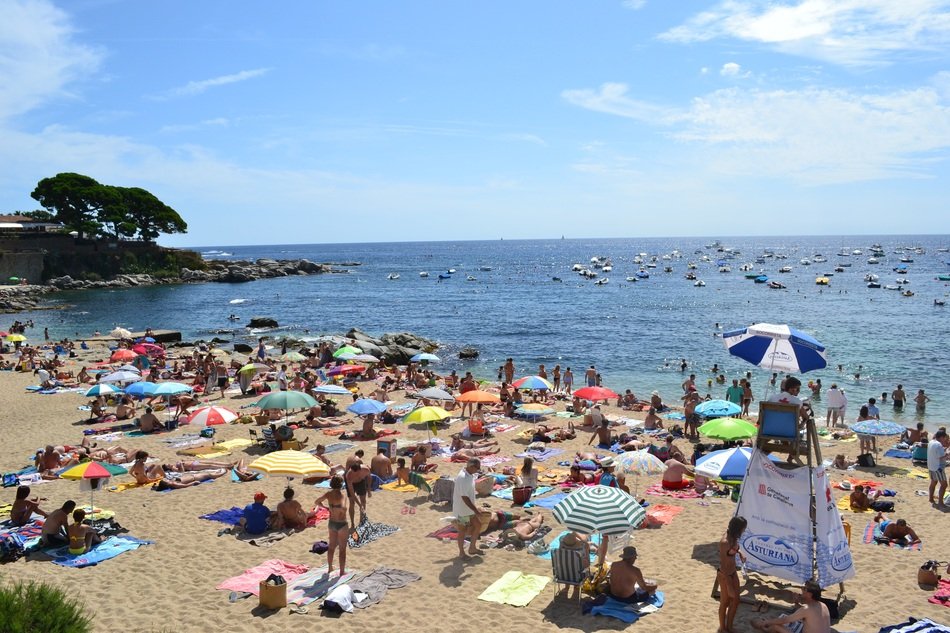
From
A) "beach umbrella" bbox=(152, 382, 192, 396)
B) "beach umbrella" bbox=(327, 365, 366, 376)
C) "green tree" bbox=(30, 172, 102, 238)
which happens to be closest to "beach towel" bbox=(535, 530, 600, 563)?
"beach umbrella" bbox=(152, 382, 192, 396)

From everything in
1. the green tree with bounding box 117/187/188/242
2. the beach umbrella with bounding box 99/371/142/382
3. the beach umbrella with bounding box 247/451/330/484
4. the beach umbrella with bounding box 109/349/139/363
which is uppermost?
the green tree with bounding box 117/187/188/242

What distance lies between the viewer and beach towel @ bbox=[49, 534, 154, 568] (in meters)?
9.87

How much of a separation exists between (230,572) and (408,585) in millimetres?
2589

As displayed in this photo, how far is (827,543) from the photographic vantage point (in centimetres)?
841

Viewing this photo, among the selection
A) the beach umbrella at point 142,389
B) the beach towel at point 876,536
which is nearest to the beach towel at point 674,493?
the beach towel at point 876,536

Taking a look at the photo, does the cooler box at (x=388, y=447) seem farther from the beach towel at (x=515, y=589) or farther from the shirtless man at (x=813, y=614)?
the shirtless man at (x=813, y=614)

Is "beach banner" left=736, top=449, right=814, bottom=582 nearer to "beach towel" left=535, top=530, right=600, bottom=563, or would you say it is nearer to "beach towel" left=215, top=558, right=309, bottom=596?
"beach towel" left=535, top=530, right=600, bottom=563

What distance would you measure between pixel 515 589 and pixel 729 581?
2727 mm

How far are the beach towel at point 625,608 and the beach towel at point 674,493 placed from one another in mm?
4725

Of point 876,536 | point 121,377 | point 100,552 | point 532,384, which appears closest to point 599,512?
point 876,536

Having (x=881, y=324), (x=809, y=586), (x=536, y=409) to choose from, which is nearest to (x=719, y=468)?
(x=809, y=586)

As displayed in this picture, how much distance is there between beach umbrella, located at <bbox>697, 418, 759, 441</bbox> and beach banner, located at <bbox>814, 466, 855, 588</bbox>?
214 inches

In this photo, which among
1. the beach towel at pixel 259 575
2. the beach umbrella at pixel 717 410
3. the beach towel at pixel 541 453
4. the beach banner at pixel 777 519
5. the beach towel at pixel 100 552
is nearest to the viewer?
the beach banner at pixel 777 519

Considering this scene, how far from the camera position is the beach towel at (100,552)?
9867 mm
